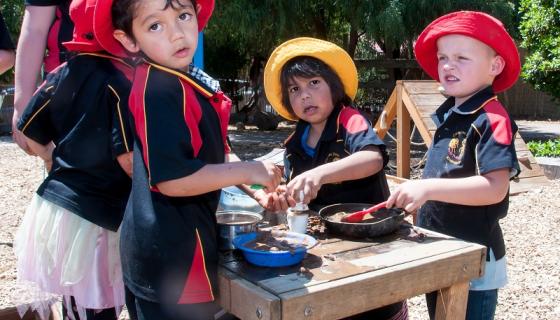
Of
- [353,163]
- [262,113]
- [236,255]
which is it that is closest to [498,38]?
[353,163]

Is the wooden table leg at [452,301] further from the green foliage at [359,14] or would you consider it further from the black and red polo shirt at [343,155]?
the green foliage at [359,14]

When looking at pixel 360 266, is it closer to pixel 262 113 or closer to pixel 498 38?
pixel 498 38

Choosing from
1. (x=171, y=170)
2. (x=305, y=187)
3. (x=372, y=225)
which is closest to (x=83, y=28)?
(x=171, y=170)

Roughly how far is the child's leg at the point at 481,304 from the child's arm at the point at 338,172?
0.60 meters

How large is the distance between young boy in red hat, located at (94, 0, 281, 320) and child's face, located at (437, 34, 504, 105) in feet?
3.05

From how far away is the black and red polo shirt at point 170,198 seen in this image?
157cm

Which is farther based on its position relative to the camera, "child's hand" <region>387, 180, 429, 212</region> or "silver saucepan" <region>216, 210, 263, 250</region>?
"child's hand" <region>387, 180, 429, 212</region>

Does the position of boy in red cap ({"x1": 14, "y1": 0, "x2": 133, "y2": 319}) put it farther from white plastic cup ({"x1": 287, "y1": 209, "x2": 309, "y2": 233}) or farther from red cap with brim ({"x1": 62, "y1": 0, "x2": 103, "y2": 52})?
white plastic cup ({"x1": 287, "y1": 209, "x2": 309, "y2": 233})

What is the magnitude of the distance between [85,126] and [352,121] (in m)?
1.04

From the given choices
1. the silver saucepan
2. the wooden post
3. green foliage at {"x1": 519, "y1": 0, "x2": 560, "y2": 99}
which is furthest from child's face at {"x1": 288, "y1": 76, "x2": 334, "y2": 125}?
green foliage at {"x1": 519, "y1": 0, "x2": 560, "y2": 99}

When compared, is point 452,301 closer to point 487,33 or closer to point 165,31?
point 487,33

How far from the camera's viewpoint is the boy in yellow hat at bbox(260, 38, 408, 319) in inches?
90.5

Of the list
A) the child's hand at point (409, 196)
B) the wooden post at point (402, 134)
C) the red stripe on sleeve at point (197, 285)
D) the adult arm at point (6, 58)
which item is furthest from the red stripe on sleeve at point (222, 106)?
the wooden post at point (402, 134)

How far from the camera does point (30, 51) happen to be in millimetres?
2209
